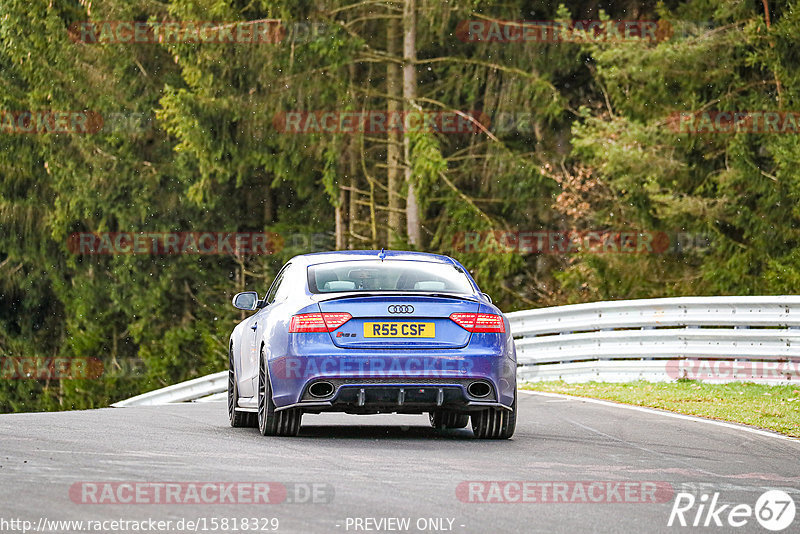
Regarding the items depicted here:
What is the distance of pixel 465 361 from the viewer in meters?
11.0

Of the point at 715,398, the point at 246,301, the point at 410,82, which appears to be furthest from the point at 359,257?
the point at 410,82

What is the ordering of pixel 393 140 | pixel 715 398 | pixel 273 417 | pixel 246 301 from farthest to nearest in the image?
1. pixel 393 140
2. pixel 715 398
3. pixel 246 301
4. pixel 273 417

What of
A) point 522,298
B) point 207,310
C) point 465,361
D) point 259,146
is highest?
point 465,361

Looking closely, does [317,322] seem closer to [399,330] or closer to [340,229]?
[399,330]

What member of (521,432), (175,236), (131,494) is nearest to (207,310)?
(175,236)

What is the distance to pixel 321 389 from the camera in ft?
36.0

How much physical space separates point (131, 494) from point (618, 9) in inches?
1186

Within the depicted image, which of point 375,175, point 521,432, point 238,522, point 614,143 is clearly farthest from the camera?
point 375,175

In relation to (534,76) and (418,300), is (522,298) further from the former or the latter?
(418,300)

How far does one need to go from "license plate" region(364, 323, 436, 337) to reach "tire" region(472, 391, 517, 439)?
985 mm

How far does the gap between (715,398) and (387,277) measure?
5.71 metres

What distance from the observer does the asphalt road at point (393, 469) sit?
7363 mm

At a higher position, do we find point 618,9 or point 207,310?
point 618,9

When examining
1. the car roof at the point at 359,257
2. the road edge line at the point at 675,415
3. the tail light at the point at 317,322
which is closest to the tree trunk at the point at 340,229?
the road edge line at the point at 675,415
